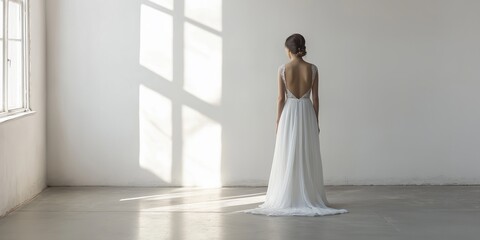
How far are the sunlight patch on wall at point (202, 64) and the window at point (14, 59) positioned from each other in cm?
173

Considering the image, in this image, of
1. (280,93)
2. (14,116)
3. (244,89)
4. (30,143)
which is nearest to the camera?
(280,93)

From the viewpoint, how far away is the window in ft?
24.5

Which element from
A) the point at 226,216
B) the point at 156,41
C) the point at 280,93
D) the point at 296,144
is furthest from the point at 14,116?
the point at 296,144

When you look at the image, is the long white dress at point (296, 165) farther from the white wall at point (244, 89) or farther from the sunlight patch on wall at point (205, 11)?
the sunlight patch on wall at point (205, 11)

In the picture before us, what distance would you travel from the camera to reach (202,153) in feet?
30.1

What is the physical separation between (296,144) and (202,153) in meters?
1.94

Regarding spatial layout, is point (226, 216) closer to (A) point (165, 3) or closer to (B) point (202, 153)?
(B) point (202, 153)

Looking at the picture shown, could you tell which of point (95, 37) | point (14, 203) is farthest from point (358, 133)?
point (14, 203)

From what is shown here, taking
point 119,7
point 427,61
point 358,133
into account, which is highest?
point 119,7

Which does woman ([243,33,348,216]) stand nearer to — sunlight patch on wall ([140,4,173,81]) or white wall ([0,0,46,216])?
sunlight patch on wall ([140,4,173,81])

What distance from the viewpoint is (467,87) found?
30.3ft

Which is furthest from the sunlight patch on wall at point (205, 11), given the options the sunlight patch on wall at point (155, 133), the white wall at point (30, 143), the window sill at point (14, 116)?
the window sill at point (14, 116)

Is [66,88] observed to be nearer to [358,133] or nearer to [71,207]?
[71,207]

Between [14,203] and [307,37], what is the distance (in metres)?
3.54
